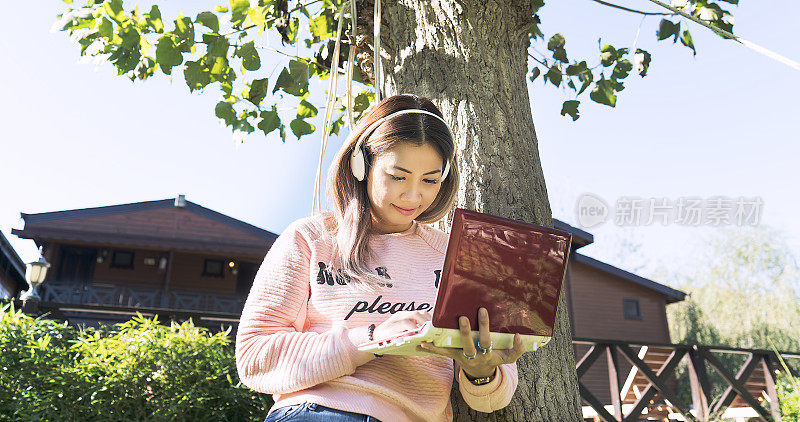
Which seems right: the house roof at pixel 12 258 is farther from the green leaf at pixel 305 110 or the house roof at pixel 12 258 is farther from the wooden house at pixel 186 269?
the green leaf at pixel 305 110

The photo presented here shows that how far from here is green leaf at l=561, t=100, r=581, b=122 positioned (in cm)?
380

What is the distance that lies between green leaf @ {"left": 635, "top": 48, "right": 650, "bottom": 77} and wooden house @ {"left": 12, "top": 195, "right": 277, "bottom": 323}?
14745 millimetres

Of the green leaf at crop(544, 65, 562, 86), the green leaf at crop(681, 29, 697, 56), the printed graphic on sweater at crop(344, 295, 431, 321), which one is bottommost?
the printed graphic on sweater at crop(344, 295, 431, 321)

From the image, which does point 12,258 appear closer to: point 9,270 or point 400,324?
point 9,270

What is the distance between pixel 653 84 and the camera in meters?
55.6

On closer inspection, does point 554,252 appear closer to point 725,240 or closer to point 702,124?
point 725,240

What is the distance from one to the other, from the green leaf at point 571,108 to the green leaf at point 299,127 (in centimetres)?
160

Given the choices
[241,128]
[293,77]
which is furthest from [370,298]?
[241,128]

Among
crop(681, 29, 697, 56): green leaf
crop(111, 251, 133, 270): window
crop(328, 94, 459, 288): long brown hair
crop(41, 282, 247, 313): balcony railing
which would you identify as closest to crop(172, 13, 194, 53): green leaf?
crop(328, 94, 459, 288): long brown hair

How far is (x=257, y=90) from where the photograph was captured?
133 inches

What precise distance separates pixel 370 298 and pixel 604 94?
8.23 ft

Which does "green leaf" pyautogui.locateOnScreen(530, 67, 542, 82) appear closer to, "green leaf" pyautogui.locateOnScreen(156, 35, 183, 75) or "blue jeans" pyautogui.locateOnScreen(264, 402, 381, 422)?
"green leaf" pyautogui.locateOnScreen(156, 35, 183, 75)

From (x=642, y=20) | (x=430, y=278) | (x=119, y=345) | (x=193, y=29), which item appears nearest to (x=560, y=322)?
(x=430, y=278)

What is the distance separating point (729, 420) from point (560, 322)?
724cm
